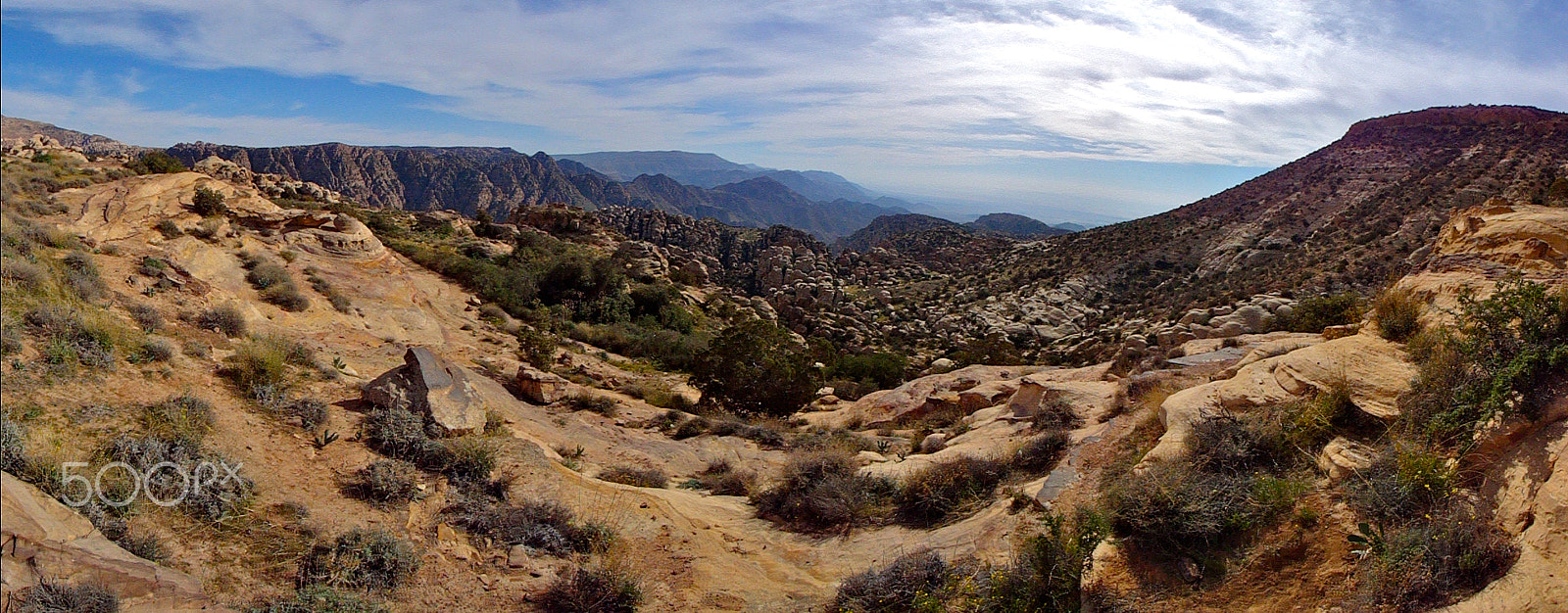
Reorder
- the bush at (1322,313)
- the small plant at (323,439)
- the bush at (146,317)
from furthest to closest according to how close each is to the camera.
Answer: the bush at (1322,313) < the bush at (146,317) < the small plant at (323,439)

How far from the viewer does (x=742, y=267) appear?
66188 millimetres

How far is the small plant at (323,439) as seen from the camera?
665 cm

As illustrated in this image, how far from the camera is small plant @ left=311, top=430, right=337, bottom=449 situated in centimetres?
665

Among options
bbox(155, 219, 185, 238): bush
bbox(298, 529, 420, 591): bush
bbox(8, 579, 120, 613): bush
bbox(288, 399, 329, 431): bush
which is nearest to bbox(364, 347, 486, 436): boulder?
bbox(288, 399, 329, 431): bush

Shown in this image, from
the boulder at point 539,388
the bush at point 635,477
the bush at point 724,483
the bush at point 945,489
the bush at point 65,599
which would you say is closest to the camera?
the bush at point 65,599

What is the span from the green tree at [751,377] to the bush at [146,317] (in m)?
9.42

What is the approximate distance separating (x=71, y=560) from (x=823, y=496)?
605 cm

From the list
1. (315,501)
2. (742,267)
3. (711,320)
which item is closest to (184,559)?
(315,501)

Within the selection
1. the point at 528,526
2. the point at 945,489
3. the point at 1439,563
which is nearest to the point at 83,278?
the point at 528,526

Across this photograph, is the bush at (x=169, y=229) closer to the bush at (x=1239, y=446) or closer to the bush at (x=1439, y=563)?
the bush at (x=1239, y=446)

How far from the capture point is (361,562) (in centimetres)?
488

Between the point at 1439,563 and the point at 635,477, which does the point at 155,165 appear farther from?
the point at 1439,563

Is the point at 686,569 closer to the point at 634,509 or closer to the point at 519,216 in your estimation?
the point at 634,509

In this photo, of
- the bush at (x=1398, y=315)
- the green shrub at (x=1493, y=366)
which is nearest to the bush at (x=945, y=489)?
the green shrub at (x=1493, y=366)
